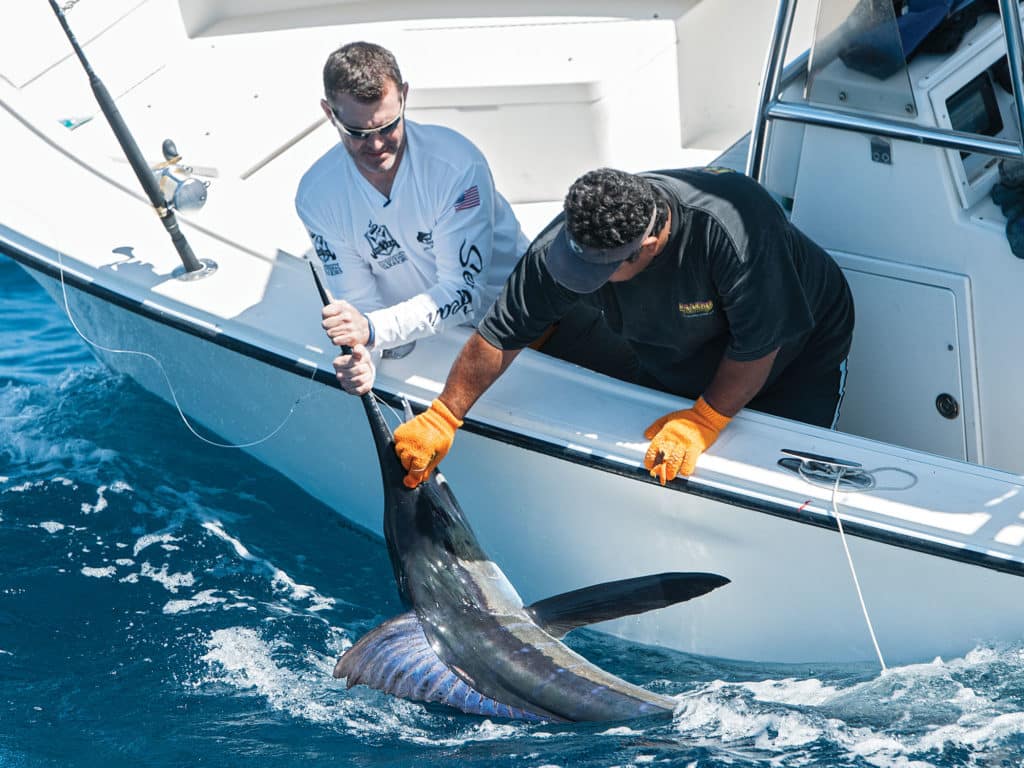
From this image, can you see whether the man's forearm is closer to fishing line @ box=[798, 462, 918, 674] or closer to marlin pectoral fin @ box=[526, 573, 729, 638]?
marlin pectoral fin @ box=[526, 573, 729, 638]

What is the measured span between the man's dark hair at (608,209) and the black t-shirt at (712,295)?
0.15m

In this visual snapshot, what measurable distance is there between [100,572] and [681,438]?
6.28 feet

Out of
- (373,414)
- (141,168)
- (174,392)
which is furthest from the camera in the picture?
(174,392)

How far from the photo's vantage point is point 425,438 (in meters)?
2.71

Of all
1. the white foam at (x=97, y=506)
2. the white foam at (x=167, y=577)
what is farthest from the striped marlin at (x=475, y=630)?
the white foam at (x=97, y=506)

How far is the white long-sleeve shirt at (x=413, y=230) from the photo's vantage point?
9.45ft

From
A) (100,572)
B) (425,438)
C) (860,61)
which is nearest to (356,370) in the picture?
(425,438)

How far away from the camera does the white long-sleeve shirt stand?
2879 millimetres

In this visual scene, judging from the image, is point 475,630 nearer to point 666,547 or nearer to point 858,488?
point 666,547

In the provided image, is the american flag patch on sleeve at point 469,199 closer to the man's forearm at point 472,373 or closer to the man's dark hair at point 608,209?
the man's forearm at point 472,373

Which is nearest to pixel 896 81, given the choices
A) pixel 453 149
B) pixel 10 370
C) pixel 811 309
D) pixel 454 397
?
pixel 811 309

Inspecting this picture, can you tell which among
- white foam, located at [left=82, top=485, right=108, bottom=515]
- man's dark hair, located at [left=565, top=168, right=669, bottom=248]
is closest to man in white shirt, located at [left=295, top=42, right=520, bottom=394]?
man's dark hair, located at [left=565, top=168, right=669, bottom=248]

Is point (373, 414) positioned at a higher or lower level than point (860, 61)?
lower

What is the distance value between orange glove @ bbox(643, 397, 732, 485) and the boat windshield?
84 centimetres
